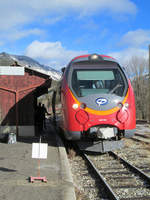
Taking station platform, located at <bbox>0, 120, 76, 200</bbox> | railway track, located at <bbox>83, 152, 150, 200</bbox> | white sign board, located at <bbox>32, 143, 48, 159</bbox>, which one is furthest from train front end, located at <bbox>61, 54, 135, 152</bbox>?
white sign board, located at <bbox>32, 143, 48, 159</bbox>

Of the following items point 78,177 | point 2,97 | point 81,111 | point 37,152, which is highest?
point 2,97

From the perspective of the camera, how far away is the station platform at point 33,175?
14.7 ft

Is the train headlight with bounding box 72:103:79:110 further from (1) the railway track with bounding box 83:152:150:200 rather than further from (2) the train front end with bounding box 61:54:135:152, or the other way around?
(1) the railway track with bounding box 83:152:150:200

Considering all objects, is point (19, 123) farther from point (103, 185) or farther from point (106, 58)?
point (103, 185)

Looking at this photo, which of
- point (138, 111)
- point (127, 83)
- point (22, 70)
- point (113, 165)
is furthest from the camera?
point (138, 111)

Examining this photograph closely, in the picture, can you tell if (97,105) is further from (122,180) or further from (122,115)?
(122,180)

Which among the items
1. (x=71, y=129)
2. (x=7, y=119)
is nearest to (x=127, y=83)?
(x=71, y=129)

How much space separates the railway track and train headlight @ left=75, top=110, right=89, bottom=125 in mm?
1248

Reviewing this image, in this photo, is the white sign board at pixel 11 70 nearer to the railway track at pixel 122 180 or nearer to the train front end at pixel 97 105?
the train front end at pixel 97 105

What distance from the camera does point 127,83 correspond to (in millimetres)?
8102

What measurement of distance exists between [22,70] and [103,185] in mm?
8125

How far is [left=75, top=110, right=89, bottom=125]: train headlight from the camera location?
7.45 metres

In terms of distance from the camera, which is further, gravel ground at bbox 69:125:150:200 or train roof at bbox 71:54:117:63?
train roof at bbox 71:54:117:63

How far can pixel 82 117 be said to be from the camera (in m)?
7.47
